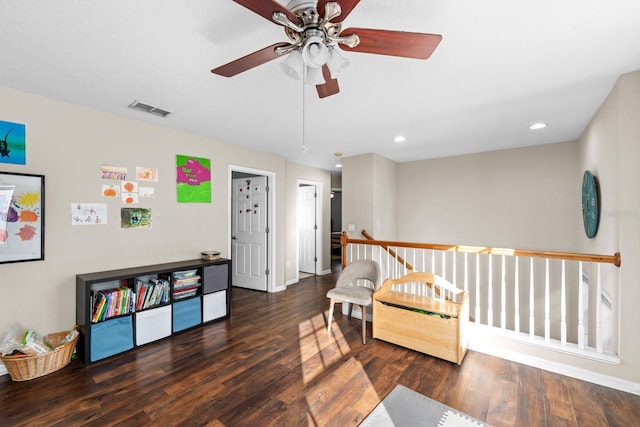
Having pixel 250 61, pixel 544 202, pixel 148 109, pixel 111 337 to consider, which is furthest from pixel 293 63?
pixel 544 202

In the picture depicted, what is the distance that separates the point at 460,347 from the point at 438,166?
139 inches

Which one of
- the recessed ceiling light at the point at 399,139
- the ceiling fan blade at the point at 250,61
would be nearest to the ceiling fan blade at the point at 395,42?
the ceiling fan blade at the point at 250,61

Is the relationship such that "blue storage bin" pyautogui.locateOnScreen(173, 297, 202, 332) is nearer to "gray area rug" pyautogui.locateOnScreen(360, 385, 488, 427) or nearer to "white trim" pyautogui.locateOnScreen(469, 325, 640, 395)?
"gray area rug" pyautogui.locateOnScreen(360, 385, 488, 427)

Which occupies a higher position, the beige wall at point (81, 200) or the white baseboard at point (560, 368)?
the beige wall at point (81, 200)

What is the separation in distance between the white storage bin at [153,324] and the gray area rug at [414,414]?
2316mm

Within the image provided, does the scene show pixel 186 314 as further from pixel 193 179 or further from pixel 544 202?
pixel 544 202

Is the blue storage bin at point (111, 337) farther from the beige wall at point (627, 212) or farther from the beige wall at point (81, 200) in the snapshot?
the beige wall at point (627, 212)

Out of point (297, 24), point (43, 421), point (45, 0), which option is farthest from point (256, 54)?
point (43, 421)

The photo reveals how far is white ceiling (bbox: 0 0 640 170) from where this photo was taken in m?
1.48

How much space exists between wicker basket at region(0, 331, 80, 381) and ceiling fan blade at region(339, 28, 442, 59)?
326cm

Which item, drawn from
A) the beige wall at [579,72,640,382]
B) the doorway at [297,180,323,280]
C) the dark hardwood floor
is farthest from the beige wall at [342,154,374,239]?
the beige wall at [579,72,640,382]

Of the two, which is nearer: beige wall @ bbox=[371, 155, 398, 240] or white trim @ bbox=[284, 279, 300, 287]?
beige wall @ bbox=[371, 155, 398, 240]

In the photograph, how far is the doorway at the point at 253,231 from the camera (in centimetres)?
480

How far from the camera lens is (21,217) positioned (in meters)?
2.34
